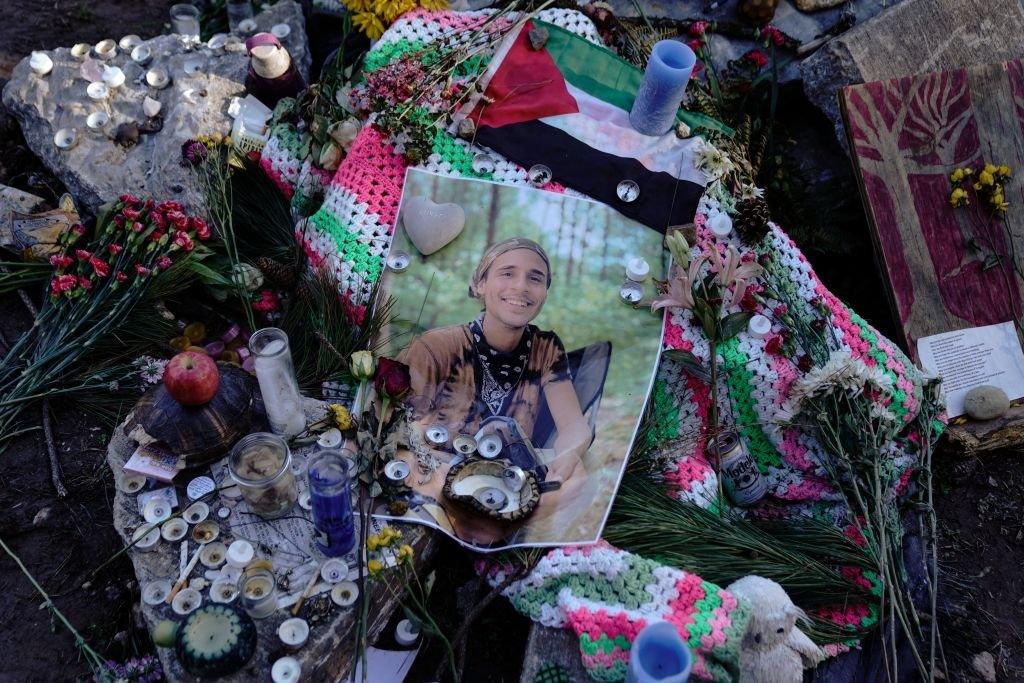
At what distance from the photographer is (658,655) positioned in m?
1.83

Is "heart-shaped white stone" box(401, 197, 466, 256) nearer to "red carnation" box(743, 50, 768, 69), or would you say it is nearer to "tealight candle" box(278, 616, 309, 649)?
"tealight candle" box(278, 616, 309, 649)

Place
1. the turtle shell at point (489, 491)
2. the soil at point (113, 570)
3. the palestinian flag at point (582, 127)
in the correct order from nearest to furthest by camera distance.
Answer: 1. the turtle shell at point (489, 491)
2. the soil at point (113, 570)
3. the palestinian flag at point (582, 127)

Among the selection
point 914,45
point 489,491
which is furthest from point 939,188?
point 489,491

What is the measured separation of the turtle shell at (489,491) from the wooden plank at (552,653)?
313 millimetres

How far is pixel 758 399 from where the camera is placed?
2605mm

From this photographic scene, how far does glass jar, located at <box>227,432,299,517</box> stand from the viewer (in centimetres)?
203

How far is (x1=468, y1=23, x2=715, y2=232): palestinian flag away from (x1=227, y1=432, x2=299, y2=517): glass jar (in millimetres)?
1319

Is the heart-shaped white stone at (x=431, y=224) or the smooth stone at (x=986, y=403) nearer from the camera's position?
the heart-shaped white stone at (x=431, y=224)

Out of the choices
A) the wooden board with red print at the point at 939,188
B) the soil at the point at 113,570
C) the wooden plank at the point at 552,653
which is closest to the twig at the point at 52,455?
the soil at the point at 113,570

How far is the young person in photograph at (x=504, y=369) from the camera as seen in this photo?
96.7 inches

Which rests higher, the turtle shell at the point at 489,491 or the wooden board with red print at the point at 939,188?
the wooden board with red print at the point at 939,188

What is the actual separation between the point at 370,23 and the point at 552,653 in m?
2.46

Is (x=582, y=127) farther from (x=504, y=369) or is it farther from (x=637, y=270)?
(x=504, y=369)

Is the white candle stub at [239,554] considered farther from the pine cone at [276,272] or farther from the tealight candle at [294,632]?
the pine cone at [276,272]
